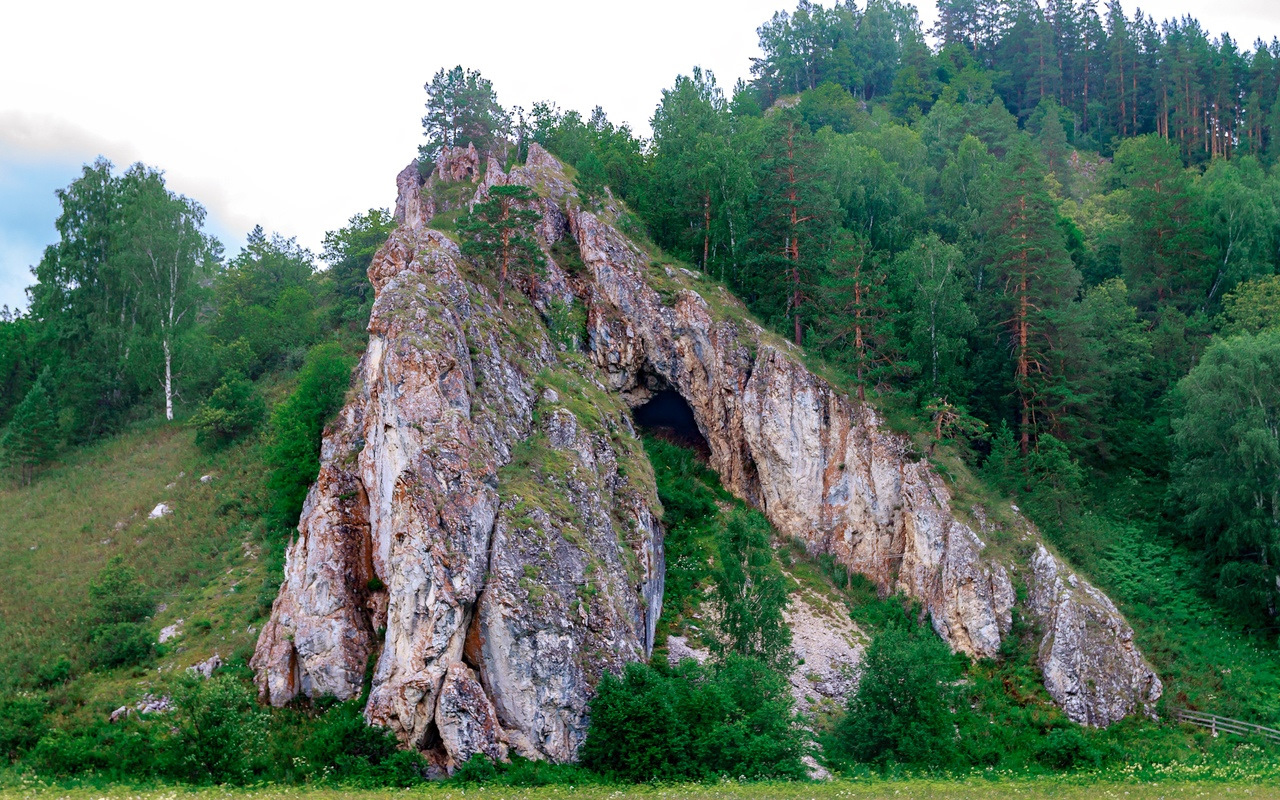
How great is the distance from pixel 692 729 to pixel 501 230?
77.2ft

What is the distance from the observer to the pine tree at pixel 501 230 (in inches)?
1485

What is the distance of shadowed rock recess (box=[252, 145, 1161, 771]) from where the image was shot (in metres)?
26.2

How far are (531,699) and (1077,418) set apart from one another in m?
29.7

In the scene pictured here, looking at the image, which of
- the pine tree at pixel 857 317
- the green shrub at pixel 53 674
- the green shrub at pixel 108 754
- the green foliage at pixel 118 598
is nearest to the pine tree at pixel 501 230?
the pine tree at pixel 857 317

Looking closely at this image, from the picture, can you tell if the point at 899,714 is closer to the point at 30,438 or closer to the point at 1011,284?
the point at 1011,284

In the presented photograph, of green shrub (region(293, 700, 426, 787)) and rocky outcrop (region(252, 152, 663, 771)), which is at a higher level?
rocky outcrop (region(252, 152, 663, 771))

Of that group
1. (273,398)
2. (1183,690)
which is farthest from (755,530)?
(273,398)

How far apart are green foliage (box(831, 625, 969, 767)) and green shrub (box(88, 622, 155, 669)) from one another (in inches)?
1000

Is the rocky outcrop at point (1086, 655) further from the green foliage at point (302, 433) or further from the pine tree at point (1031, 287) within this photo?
the green foliage at point (302, 433)

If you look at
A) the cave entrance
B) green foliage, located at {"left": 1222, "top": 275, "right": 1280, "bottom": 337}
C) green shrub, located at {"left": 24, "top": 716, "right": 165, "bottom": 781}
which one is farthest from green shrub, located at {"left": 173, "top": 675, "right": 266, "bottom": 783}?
green foliage, located at {"left": 1222, "top": 275, "right": 1280, "bottom": 337}

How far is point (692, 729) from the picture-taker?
25.4 metres

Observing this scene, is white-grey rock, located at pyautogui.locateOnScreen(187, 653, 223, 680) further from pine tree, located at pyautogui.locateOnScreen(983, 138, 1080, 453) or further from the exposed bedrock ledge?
pine tree, located at pyautogui.locateOnScreen(983, 138, 1080, 453)

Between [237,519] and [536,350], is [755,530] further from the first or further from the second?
[237,519]

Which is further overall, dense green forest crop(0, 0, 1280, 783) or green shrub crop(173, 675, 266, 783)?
dense green forest crop(0, 0, 1280, 783)
